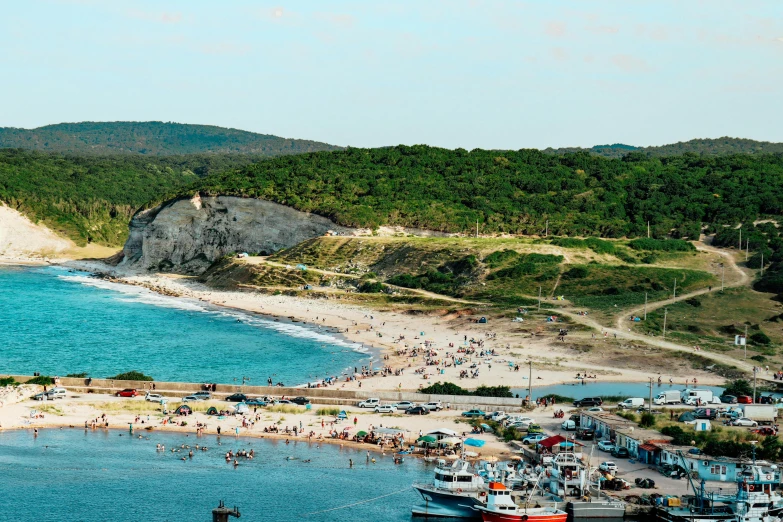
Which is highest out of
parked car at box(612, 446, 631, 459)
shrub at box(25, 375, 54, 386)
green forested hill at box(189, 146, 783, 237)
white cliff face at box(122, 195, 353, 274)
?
green forested hill at box(189, 146, 783, 237)

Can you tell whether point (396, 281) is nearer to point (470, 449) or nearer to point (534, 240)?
point (534, 240)

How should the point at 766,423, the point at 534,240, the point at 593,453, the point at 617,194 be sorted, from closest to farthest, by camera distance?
the point at 593,453 → the point at 766,423 → the point at 534,240 → the point at 617,194

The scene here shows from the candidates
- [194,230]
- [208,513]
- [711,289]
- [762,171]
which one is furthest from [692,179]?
[208,513]

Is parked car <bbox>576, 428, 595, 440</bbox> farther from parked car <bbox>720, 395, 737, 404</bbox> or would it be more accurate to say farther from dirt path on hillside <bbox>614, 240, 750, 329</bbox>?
dirt path on hillside <bbox>614, 240, 750, 329</bbox>

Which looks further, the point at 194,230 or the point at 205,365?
the point at 194,230

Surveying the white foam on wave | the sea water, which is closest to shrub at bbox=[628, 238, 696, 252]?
the white foam on wave

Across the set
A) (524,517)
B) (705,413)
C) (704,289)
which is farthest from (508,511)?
(704,289)

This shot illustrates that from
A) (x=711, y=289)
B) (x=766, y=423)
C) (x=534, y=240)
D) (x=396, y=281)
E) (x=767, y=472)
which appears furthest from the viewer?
(x=534, y=240)
